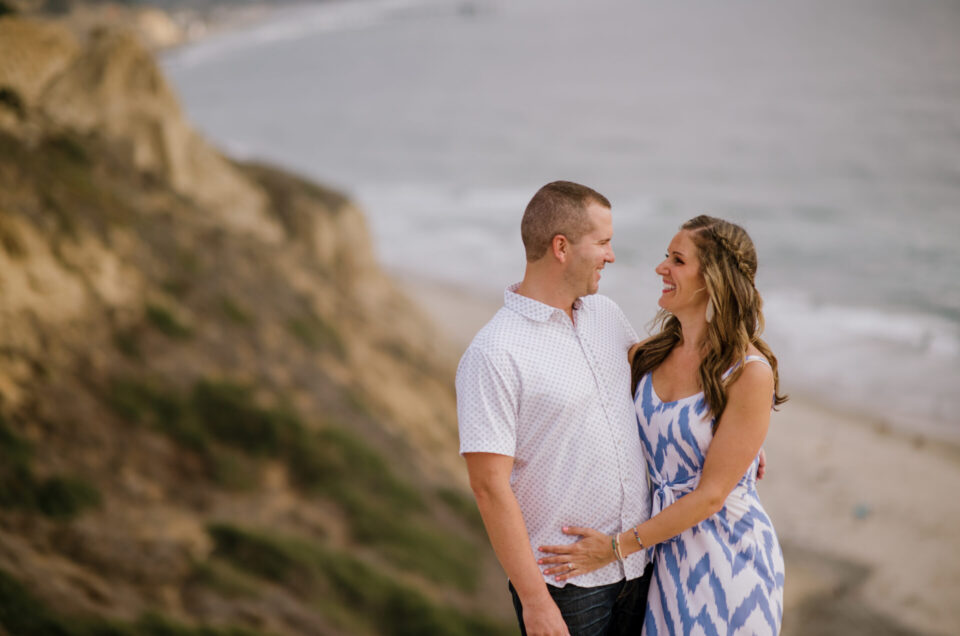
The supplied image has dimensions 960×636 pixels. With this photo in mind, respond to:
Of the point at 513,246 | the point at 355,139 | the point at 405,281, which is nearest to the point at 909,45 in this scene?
the point at 355,139

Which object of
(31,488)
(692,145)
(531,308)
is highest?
(692,145)

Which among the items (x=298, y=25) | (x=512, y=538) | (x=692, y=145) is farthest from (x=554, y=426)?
(x=298, y=25)

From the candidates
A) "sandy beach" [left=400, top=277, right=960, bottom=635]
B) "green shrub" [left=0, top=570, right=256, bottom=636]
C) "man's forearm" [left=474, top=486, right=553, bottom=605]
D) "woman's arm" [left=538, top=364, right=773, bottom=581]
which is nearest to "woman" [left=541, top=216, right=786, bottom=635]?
"woman's arm" [left=538, top=364, right=773, bottom=581]

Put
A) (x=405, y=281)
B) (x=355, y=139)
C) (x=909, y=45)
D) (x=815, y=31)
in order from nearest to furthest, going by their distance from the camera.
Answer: (x=405, y=281)
(x=355, y=139)
(x=909, y=45)
(x=815, y=31)

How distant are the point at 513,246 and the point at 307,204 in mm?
20191

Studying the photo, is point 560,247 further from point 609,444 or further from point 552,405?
point 609,444

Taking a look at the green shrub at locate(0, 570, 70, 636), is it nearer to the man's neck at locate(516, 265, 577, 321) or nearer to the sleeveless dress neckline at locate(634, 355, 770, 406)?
the man's neck at locate(516, 265, 577, 321)

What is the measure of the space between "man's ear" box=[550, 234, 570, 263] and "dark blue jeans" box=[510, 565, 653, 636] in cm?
134

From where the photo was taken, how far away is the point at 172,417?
7.90 m

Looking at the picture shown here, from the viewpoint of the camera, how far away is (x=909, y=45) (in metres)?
81.0

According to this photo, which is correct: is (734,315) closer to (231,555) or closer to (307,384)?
(231,555)

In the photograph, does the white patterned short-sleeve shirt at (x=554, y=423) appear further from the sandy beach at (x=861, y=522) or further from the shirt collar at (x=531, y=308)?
the sandy beach at (x=861, y=522)

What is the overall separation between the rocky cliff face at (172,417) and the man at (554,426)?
3746 mm

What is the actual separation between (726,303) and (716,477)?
0.71 meters
